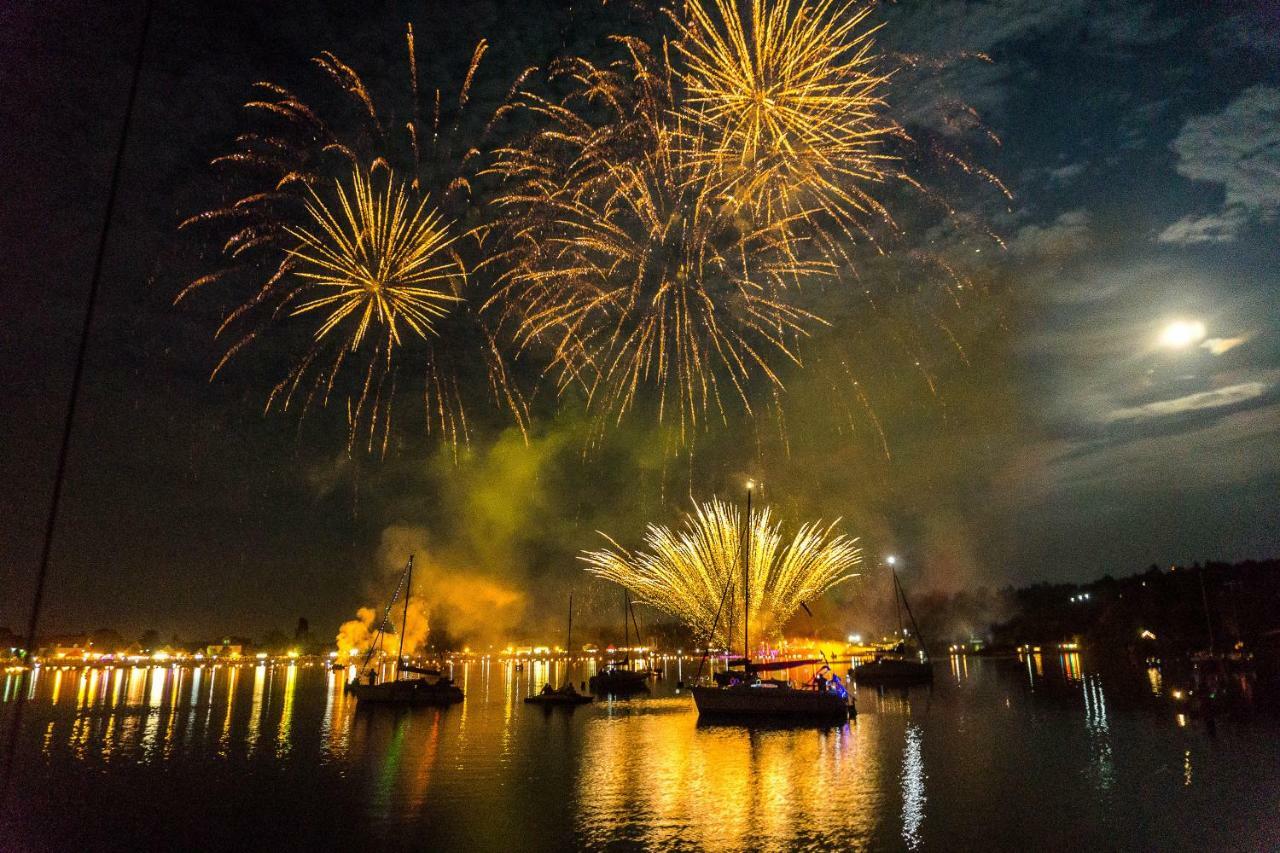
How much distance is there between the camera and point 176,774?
94.8 feet

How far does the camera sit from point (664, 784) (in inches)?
949

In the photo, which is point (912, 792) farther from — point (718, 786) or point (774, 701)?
point (774, 701)

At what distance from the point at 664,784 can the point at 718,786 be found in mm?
1741

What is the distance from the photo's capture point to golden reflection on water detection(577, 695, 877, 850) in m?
18.4

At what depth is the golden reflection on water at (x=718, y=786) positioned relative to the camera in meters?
18.4

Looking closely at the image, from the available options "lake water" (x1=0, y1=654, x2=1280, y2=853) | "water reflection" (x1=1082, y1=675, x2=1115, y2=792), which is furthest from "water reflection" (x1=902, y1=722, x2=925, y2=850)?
"water reflection" (x1=1082, y1=675, x2=1115, y2=792)

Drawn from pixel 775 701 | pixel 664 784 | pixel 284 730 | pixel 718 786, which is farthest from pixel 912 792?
pixel 284 730

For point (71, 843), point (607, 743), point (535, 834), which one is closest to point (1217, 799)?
point (535, 834)

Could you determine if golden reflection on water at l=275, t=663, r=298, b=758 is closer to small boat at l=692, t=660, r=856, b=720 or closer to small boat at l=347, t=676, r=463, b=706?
small boat at l=347, t=676, r=463, b=706

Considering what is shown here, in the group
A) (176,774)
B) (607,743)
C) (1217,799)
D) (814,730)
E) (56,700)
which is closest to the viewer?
(1217,799)

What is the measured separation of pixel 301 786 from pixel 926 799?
1975 cm

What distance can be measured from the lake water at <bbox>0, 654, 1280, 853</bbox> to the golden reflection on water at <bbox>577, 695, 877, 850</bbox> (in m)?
0.10

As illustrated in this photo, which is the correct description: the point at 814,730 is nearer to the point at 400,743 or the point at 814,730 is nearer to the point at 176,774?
the point at 400,743

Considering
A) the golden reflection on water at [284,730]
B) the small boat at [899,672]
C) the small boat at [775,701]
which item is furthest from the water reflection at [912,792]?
the small boat at [899,672]
